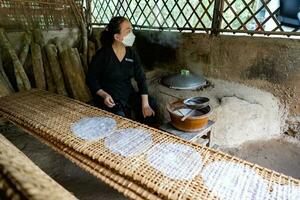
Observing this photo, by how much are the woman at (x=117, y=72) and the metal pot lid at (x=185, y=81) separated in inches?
19.4

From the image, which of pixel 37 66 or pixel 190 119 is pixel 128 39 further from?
pixel 37 66

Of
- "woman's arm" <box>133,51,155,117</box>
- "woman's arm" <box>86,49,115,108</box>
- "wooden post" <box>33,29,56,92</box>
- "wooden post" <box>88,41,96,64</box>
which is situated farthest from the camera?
"wooden post" <box>88,41,96,64</box>

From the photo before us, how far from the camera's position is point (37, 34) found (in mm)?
3311

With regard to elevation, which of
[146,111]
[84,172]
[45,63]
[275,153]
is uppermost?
[45,63]

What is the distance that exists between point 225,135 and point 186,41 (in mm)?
1284

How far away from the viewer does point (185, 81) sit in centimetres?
296

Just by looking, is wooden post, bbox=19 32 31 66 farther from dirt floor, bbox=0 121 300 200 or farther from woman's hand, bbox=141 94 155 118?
woman's hand, bbox=141 94 155 118

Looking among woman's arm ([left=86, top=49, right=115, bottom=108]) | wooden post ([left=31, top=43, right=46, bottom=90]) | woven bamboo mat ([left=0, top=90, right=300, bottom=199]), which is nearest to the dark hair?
woman's arm ([left=86, top=49, right=115, bottom=108])

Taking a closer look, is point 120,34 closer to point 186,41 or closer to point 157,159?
point 186,41

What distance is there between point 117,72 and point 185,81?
0.88 m

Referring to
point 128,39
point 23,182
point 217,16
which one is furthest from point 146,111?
point 23,182

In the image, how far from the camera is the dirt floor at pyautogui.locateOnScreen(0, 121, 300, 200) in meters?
1.99

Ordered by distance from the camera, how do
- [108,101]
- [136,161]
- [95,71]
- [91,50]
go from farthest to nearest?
[91,50], [95,71], [108,101], [136,161]

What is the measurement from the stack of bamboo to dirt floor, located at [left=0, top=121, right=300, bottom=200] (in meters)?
0.70
